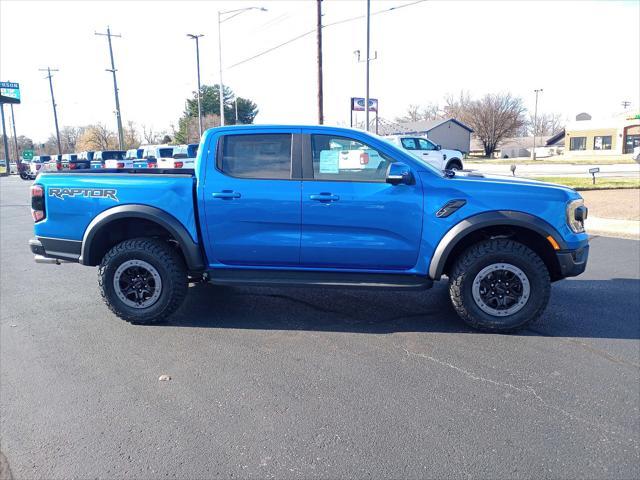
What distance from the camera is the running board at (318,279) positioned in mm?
4828

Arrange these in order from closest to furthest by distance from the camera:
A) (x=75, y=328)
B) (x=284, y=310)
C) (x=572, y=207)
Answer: (x=572, y=207) → (x=75, y=328) → (x=284, y=310)

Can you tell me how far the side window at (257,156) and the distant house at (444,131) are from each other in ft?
208

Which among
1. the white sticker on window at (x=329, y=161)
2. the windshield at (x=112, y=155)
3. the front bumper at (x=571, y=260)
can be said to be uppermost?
the windshield at (x=112, y=155)

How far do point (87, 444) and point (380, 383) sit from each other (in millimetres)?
1988

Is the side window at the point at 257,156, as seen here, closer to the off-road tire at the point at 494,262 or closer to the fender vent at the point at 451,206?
the fender vent at the point at 451,206

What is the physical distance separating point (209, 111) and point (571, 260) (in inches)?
2582

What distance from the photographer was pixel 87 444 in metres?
3.08

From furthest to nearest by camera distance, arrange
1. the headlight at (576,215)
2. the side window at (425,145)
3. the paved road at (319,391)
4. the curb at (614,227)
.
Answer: the side window at (425,145), the curb at (614,227), the headlight at (576,215), the paved road at (319,391)

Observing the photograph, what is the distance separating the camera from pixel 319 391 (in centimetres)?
371

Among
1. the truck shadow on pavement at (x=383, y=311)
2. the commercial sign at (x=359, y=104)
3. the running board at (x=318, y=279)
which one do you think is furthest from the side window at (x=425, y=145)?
the running board at (x=318, y=279)

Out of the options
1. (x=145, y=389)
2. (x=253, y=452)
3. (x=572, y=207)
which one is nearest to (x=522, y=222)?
(x=572, y=207)

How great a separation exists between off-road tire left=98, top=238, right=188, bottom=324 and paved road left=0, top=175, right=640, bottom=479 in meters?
0.14

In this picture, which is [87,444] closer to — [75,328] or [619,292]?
[75,328]

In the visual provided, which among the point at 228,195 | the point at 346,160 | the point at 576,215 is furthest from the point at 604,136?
the point at 228,195
